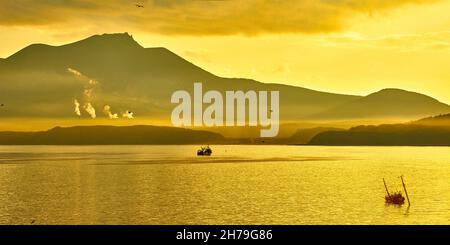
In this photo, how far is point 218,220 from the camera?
190ft

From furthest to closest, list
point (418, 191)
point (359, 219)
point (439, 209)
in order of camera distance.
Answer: point (418, 191)
point (439, 209)
point (359, 219)

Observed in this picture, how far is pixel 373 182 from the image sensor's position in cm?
11275

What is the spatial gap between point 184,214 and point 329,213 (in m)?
16.0

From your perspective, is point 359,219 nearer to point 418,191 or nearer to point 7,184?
point 418,191
